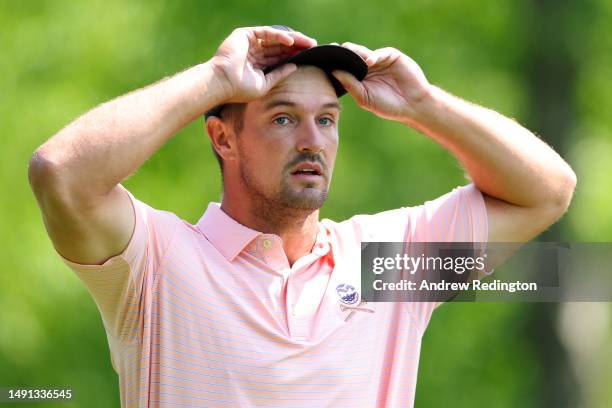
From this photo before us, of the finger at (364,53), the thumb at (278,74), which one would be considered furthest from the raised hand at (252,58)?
the finger at (364,53)

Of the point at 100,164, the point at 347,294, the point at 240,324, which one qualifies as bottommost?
the point at 240,324

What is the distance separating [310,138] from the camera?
13.3 ft

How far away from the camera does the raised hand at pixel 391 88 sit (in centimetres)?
412

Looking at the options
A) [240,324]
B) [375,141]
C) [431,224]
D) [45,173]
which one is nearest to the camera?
[45,173]

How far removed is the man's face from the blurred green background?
5.29 meters

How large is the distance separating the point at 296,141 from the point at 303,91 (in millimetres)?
171

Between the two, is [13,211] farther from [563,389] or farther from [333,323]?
[333,323]

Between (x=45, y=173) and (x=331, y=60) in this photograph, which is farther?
(x=331, y=60)

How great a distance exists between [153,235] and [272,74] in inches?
25.7

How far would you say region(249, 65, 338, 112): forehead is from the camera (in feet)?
13.4

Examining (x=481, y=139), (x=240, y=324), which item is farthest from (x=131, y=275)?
→ (x=481, y=139)

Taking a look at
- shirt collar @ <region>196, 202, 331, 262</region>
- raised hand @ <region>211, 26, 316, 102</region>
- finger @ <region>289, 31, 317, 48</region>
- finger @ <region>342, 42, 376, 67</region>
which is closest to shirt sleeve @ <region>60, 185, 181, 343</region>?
shirt collar @ <region>196, 202, 331, 262</region>

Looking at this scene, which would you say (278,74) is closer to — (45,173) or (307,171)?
(307,171)

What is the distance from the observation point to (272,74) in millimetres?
3996
